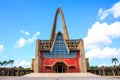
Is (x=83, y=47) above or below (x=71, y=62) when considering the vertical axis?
above

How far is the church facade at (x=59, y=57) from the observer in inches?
1542

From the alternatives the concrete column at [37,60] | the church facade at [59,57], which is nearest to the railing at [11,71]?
the concrete column at [37,60]

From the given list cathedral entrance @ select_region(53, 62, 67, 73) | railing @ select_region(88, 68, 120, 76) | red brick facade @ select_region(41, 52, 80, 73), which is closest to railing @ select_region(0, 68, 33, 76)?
red brick facade @ select_region(41, 52, 80, 73)

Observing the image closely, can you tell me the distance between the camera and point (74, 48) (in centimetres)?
4172

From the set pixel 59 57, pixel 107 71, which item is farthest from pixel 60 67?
pixel 107 71

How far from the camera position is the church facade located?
39.2m

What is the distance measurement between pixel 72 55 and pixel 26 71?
39.5 feet

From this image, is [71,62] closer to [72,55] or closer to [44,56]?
[72,55]

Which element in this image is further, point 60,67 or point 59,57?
point 60,67

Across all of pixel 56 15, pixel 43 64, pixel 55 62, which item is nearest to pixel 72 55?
pixel 55 62

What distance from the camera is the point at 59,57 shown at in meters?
40.4

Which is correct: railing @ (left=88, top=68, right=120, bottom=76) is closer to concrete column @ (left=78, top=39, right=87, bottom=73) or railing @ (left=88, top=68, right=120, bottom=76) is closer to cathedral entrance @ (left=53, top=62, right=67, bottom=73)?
concrete column @ (left=78, top=39, right=87, bottom=73)

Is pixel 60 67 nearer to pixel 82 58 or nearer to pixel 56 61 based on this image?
pixel 56 61

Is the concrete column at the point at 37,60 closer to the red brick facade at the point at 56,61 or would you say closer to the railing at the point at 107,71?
the red brick facade at the point at 56,61
